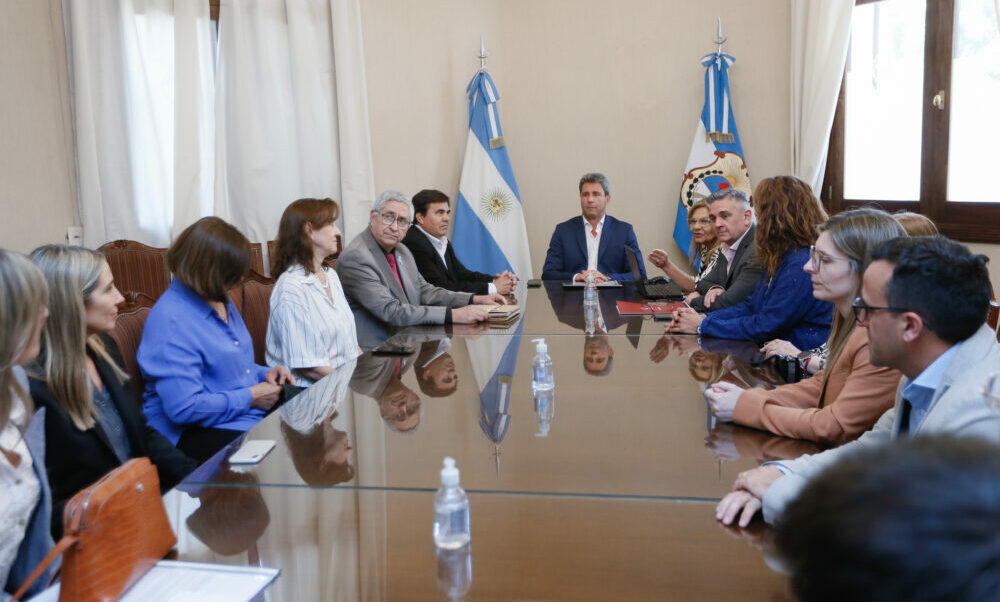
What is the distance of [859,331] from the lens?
7.16 ft

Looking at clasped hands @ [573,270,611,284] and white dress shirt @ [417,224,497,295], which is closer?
white dress shirt @ [417,224,497,295]

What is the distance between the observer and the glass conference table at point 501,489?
1397 millimetres

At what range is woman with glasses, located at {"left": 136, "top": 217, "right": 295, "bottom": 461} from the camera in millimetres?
2744

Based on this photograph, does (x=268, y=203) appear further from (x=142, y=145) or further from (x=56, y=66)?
(x=56, y=66)

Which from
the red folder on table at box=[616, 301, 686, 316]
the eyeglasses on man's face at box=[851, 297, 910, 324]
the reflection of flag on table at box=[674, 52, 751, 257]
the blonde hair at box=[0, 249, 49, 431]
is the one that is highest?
the reflection of flag on table at box=[674, 52, 751, 257]

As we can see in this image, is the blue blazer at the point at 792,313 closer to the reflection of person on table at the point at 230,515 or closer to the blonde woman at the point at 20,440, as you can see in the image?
the reflection of person on table at the point at 230,515

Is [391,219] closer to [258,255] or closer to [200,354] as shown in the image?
[258,255]

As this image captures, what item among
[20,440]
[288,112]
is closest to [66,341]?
[20,440]

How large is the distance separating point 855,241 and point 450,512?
1.47 metres

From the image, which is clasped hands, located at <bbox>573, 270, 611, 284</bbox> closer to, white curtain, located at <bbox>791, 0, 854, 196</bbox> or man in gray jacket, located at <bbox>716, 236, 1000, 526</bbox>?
white curtain, located at <bbox>791, 0, 854, 196</bbox>

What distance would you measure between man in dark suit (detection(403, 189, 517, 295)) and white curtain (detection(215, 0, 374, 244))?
664mm

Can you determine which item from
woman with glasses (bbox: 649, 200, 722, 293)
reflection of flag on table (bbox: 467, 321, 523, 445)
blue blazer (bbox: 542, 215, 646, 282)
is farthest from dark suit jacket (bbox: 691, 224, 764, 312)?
blue blazer (bbox: 542, 215, 646, 282)

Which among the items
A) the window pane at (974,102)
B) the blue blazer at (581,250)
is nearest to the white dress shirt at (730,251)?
the blue blazer at (581,250)

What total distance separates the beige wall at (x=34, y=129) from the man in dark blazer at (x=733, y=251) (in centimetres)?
354
